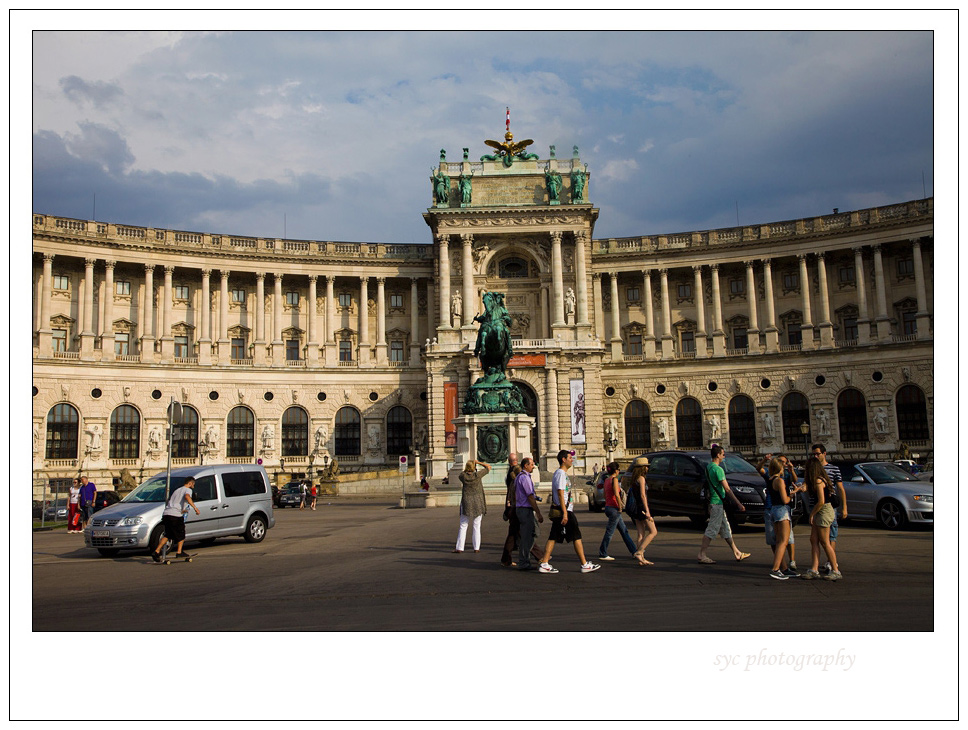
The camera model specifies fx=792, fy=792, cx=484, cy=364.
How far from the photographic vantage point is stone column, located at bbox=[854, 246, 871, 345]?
188 feet

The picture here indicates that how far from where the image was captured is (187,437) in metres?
56.8

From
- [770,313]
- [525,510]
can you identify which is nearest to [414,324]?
[770,313]

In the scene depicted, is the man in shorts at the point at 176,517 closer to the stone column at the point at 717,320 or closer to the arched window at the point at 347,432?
the arched window at the point at 347,432

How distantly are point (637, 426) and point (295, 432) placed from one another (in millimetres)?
26231

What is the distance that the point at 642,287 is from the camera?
65.1 meters

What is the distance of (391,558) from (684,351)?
167 feet

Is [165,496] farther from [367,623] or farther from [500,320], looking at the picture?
[500,320]

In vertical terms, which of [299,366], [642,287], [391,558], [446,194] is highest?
[446,194]

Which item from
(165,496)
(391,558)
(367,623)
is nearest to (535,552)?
(391,558)

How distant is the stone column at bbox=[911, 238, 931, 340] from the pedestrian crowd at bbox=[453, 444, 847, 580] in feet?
157

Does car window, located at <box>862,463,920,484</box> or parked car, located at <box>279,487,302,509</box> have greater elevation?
car window, located at <box>862,463,920,484</box>

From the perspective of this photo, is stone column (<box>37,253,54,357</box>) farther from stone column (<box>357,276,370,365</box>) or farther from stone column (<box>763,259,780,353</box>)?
stone column (<box>763,259,780,353</box>)

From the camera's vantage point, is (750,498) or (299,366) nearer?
(750,498)

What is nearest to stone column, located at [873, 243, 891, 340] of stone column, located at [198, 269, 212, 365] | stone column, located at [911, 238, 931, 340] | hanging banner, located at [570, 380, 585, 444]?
stone column, located at [911, 238, 931, 340]
